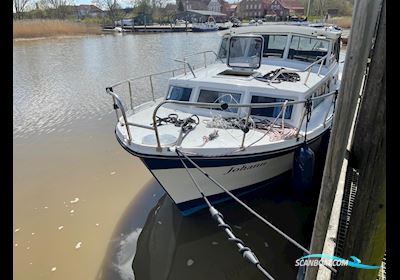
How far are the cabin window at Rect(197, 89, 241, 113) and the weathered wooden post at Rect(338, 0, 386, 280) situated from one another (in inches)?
150

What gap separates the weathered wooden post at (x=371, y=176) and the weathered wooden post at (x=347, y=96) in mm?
186

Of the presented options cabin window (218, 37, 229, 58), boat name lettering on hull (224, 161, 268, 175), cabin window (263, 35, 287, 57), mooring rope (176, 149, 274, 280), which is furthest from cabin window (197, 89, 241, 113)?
cabin window (263, 35, 287, 57)

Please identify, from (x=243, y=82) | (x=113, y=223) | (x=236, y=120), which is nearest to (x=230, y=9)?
(x=243, y=82)

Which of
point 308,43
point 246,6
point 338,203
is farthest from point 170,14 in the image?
point 338,203

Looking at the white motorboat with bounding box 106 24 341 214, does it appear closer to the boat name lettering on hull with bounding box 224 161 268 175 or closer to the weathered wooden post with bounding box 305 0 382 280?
the boat name lettering on hull with bounding box 224 161 268 175

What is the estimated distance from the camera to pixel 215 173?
494 cm

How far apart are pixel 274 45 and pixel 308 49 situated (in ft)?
2.78

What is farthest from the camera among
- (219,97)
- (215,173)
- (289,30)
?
(289,30)

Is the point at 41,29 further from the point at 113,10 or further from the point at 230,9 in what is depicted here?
the point at 230,9

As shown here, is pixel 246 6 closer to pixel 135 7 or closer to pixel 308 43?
pixel 135 7

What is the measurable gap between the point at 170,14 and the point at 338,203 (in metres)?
80.3

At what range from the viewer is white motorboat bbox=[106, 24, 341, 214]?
4.73 metres

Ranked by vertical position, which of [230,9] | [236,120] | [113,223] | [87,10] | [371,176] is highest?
[230,9]

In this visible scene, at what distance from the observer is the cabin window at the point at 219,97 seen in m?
5.87
